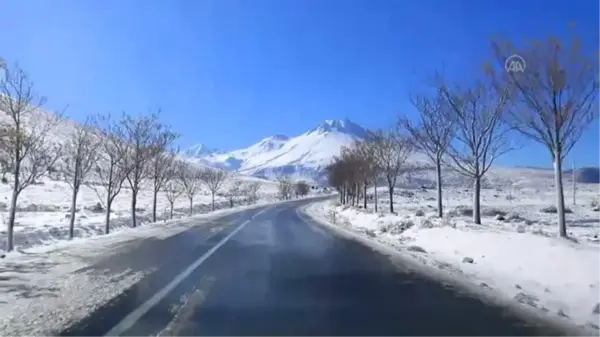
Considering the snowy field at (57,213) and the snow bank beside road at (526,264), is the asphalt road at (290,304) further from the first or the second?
the snowy field at (57,213)

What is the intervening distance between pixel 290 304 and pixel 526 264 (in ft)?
21.8

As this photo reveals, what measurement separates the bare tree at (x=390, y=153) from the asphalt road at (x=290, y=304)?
25083 millimetres

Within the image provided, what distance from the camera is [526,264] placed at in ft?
40.7

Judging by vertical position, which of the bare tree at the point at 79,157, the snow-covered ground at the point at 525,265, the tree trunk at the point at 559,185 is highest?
the bare tree at the point at 79,157

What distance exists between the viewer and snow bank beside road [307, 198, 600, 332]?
29.6 feet

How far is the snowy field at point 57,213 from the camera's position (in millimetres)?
24250

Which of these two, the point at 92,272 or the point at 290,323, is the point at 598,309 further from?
the point at 92,272

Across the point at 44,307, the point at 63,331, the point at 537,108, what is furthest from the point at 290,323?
the point at 537,108

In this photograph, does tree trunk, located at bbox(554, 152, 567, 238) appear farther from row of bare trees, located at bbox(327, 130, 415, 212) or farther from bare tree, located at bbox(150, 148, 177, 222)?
bare tree, located at bbox(150, 148, 177, 222)

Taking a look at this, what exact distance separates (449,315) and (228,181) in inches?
6925

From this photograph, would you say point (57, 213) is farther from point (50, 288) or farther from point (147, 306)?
Result: point (147, 306)

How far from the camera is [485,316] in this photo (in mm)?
7676

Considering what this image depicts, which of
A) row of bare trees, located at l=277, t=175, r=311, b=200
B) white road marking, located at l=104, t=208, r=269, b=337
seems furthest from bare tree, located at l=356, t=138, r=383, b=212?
row of bare trees, located at l=277, t=175, r=311, b=200

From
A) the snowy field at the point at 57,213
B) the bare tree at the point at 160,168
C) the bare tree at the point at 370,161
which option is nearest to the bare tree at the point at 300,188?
the snowy field at the point at 57,213
